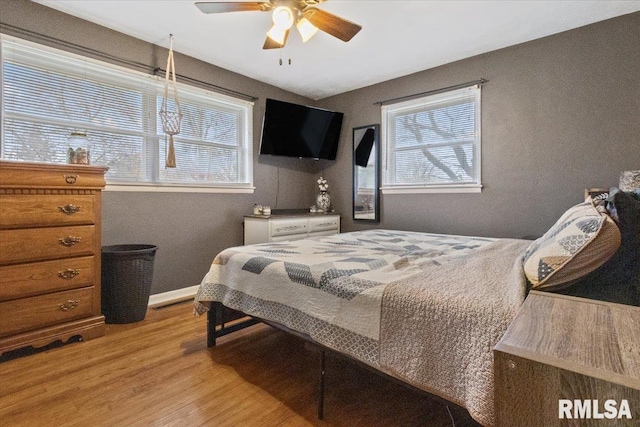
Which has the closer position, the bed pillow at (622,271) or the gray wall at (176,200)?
the bed pillow at (622,271)

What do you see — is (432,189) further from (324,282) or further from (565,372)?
(565,372)

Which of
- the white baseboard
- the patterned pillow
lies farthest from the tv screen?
the patterned pillow

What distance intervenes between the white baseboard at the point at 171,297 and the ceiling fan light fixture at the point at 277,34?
2.46 metres

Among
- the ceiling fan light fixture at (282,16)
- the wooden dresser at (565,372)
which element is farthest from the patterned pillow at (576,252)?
the ceiling fan light fixture at (282,16)

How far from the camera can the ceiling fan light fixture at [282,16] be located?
2072 millimetres

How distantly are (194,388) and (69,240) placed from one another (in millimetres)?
1357

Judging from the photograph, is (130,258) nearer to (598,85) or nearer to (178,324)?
(178,324)

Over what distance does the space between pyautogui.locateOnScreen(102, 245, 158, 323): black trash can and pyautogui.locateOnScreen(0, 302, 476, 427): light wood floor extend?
0.32 metres

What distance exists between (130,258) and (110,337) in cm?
58

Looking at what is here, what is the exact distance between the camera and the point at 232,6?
2.08 meters

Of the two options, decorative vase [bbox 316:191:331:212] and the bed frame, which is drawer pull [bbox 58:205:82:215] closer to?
the bed frame
